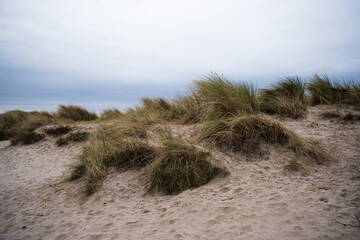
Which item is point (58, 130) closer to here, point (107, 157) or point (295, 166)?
point (107, 157)

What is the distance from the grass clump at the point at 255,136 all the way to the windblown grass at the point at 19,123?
7263 millimetres

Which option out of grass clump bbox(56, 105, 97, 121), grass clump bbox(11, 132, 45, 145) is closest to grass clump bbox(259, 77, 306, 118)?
grass clump bbox(11, 132, 45, 145)

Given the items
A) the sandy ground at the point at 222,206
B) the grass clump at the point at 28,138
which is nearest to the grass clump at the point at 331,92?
the sandy ground at the point at 222,206

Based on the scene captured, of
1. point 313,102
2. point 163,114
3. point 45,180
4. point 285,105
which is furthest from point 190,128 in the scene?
point 313,102

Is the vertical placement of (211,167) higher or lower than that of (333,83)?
lower

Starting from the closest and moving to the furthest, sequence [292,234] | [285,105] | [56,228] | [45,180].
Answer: [292,234] < [56,228] < [45,180] < [285,105]

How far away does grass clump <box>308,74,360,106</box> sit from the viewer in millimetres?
6277

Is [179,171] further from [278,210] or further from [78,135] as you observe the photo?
[78,135]

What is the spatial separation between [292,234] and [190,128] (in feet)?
11.1

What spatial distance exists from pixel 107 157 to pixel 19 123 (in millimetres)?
9186

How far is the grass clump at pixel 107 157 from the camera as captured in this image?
3.96 meters

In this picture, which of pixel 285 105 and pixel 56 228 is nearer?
pixel 56 228

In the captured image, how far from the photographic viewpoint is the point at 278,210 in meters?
2.42

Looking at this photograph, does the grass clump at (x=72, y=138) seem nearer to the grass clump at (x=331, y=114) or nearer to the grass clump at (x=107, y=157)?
the grass clump at (x=107, y=157)
